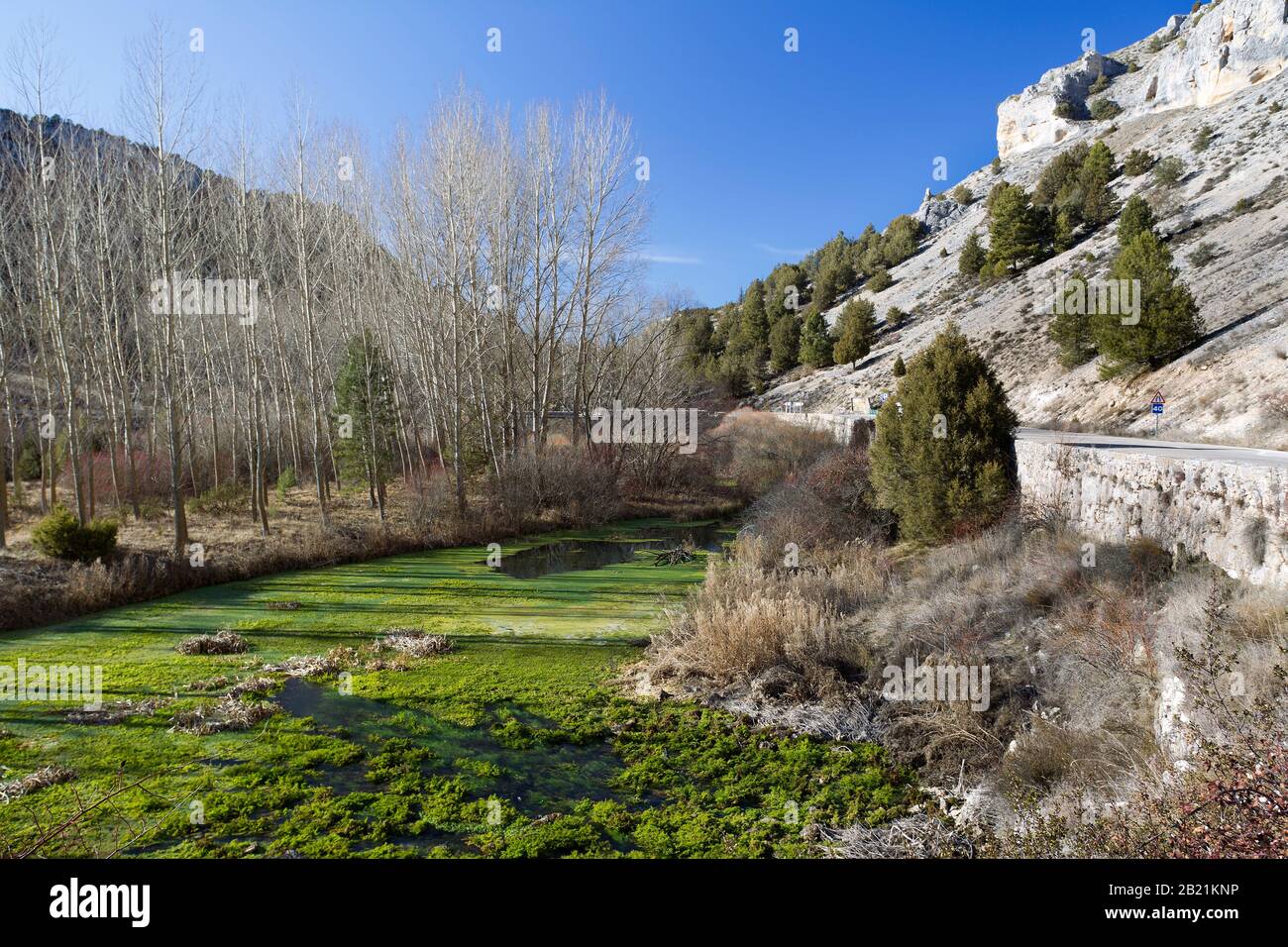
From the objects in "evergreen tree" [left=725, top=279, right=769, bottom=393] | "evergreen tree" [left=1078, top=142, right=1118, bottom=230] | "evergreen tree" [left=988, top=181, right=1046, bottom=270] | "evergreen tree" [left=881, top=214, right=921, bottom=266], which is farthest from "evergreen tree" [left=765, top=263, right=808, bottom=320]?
"evergreen tree" [left=1078, top=142, right=1118, bottom=230]

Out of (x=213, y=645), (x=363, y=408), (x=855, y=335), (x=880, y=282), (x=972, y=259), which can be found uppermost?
(x=880, y=282)

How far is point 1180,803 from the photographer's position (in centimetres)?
324

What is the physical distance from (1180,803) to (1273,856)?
525 millimetres

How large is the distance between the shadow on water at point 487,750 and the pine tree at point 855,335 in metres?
40.2

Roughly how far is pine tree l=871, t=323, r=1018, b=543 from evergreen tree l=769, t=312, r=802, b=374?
133 feet

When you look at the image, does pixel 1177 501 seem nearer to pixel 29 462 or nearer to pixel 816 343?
pixel 29 462

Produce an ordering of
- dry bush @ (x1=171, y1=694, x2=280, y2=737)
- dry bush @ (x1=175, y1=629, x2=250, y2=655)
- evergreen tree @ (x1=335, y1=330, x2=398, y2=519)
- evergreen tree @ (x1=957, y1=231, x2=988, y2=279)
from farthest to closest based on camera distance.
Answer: evergreen tree @ (x1=957, y1=231, x2=988, y2=279) → evergreen tree @ (x1=335, y1=330, x2=398, y2=519) → dry bush @ (x1=175, y1=629, x2=250, y2=655) → dry bush @ (x1=171, y1=694, x2=280, y2=737)

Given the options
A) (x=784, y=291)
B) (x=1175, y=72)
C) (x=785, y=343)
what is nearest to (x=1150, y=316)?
(x=785, y=343)

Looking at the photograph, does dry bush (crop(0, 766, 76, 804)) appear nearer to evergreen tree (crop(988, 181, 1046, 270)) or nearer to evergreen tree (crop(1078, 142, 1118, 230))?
evergreen tree (crop(988, 181, 1046, 270))

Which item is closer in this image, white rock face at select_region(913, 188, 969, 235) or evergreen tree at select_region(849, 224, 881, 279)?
evergreen tree at select_region(849, 224, 881, 279)

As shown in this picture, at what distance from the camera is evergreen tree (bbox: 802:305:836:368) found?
4738cm

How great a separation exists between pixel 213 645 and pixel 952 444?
38.8ft

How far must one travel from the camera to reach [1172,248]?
29.4 m
